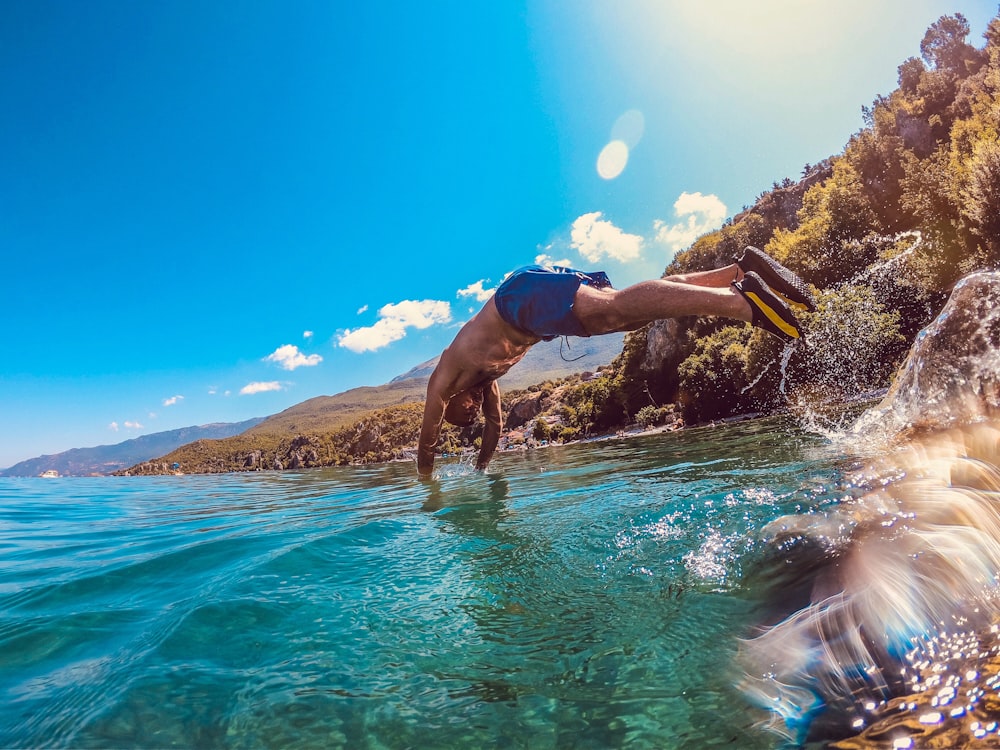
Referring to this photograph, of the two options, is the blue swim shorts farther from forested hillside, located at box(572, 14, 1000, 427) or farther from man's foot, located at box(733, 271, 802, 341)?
forested hillside, located at box(572, 14, 1000, 427)

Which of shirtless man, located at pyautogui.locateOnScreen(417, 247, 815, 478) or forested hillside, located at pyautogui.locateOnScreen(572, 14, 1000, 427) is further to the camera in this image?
forested hillside, located at pyautogui.locateOnScreen(572, 14, 1000, 427)

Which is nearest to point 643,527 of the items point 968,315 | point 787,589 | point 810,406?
point 787,589

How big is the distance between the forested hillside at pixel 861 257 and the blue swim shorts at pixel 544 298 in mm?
2718

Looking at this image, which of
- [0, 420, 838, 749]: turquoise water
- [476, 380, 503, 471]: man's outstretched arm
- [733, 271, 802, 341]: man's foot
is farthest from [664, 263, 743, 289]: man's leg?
[476, 380, 503, 471]: man's outstretched arm

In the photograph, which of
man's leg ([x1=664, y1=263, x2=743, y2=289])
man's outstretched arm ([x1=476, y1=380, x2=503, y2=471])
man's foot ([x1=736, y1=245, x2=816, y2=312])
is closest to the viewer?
man's foot ([x1=736, y1=245, x2=816, y2=312])

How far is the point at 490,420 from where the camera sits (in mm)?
8234

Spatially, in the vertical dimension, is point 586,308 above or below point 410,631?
above

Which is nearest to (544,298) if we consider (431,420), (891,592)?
(431,420)

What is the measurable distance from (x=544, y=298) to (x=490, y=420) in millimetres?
3779

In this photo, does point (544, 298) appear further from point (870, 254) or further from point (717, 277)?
point (870, 254)

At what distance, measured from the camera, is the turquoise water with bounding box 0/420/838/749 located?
1.80m

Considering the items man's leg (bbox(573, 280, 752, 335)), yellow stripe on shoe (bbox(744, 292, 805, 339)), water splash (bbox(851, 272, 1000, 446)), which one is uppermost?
man's leg (bbox(573, 280, 752, 335))

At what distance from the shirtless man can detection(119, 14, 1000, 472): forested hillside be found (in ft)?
3.95

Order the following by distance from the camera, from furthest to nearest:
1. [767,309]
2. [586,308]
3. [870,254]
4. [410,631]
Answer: [870,254] → [586,308] → [767,309] → [410,631]
